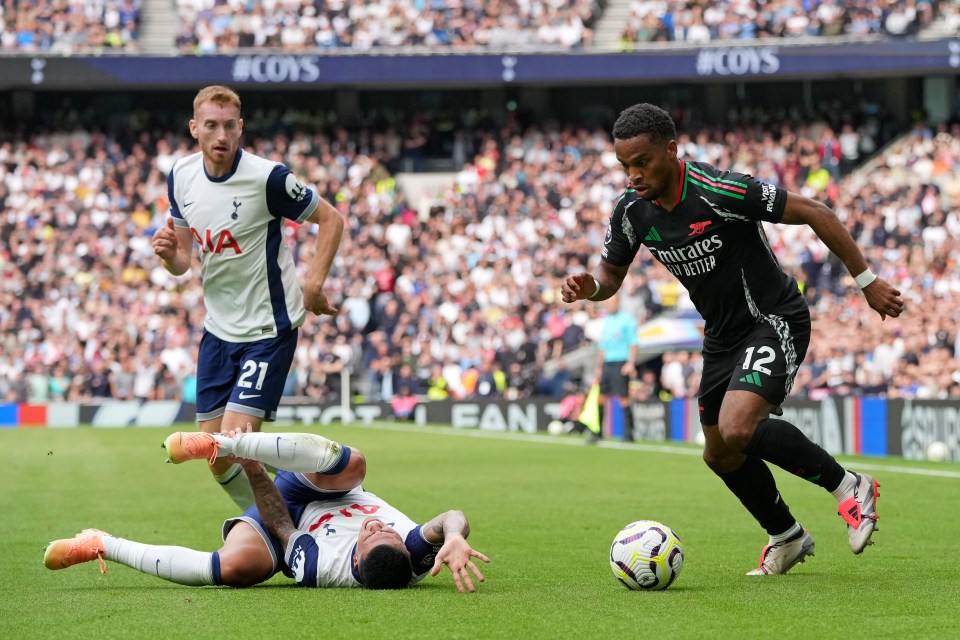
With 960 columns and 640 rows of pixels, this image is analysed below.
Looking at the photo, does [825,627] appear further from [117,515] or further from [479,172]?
[479,172]

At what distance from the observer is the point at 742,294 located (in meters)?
7.11

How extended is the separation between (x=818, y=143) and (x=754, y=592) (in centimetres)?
2843

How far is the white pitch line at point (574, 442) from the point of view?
1455 cm

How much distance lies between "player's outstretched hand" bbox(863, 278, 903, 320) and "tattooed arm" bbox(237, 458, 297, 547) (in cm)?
304

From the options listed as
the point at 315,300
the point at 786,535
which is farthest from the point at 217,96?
the point at 786,535

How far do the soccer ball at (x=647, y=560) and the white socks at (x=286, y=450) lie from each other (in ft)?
4.71

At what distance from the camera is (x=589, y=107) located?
37594 mm

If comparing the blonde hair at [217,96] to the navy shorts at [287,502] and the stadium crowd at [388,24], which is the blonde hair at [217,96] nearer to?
the navy shorts at [287,502]

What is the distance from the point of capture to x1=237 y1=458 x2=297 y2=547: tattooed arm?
6.63 metres

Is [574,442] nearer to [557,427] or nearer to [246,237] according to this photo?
[557,427]

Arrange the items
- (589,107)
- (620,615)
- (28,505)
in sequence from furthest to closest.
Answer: (589,107), (28,505), (620,615)

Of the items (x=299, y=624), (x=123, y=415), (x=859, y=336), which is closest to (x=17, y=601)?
(x=299, y=624)

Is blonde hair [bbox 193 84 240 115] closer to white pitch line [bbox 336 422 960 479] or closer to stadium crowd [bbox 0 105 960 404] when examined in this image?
white pitch line [bbox 336 422 960 479]

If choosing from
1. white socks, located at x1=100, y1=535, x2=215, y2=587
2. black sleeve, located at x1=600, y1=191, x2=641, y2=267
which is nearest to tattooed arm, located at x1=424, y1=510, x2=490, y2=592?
white socks, located at x1=100, y1=535, x2=215, y2=587
